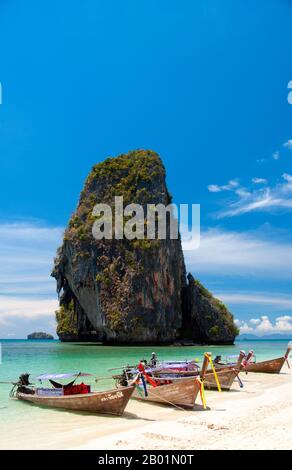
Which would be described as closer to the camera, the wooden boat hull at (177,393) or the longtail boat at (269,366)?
the wooden boat hull at (177,393)

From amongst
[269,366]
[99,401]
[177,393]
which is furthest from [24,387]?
[269,366]

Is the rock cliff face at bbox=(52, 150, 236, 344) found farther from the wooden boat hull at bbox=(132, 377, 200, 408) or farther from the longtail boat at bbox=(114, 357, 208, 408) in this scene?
the wooden boat hull at bbox=(132, 377, 200, 408)

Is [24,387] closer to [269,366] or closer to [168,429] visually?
[168,429]

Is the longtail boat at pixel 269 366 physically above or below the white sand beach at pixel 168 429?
below

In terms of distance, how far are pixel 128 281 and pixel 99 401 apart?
1859 inches

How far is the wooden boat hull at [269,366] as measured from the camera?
24109mm

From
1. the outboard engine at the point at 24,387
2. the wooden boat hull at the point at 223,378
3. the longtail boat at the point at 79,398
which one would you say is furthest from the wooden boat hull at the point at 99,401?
the wooden boat hull at the point at 223,378

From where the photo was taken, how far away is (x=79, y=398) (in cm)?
1195

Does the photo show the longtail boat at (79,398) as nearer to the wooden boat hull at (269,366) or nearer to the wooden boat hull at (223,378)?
the wooden boat hull at (223,378)

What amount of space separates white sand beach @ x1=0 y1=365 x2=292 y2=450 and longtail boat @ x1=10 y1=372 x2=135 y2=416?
1.02 ft

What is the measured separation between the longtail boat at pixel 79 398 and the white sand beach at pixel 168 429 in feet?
1.02

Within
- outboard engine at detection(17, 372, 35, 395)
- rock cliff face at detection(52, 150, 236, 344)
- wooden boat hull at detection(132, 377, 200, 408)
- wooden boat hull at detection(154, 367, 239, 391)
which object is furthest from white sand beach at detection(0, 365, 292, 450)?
rock cliff face at detection(52, 150, 236, 344)
